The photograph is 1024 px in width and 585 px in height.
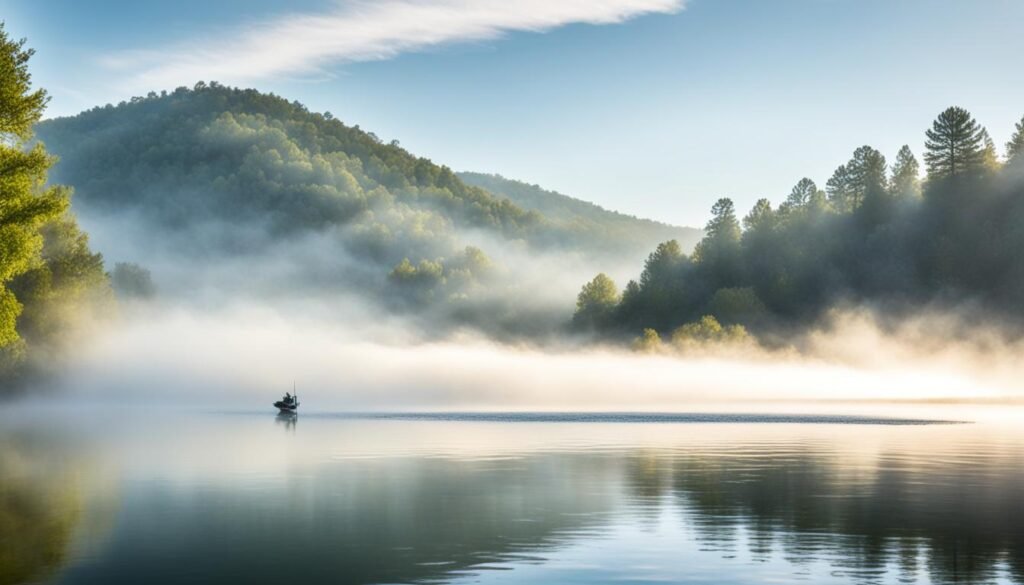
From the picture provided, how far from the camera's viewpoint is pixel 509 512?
40.6 meters

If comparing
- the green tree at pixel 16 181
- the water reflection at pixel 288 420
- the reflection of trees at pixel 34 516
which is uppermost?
the green tree at pixel 16 181

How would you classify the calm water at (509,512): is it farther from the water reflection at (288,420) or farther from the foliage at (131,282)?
the foliage at (131,282)

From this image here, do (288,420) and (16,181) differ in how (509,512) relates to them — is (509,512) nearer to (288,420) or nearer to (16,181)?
(16,181)

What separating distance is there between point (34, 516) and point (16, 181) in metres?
38.1

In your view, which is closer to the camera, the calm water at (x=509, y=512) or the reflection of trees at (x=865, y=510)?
the calm water at (x=509, y=512)

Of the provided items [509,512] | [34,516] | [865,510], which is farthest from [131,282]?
[865,510]

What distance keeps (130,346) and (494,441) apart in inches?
4699

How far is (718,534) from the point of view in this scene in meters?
35.5

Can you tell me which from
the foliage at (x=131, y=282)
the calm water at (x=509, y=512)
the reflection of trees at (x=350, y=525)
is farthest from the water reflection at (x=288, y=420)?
the foliage at (x=131, y=282)

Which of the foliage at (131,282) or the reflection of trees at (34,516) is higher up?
the foliage at (131,282)

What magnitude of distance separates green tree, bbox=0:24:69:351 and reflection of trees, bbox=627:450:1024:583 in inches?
1364

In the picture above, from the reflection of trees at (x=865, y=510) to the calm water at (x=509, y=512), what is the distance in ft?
0.40

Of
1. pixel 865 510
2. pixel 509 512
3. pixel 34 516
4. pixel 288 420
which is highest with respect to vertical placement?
pixel 288 420

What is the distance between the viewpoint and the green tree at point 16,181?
7112 centimetres
